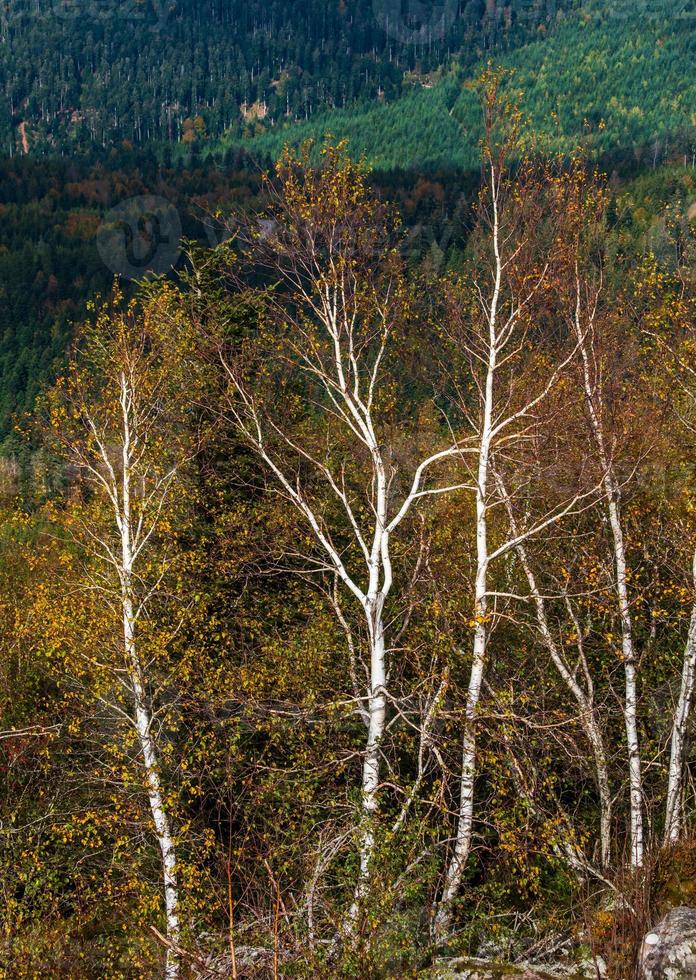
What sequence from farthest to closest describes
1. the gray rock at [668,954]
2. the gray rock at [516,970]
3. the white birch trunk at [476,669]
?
the white birch trunk at [476,669]
the gray rock at [516,970]
the gray rock at [668,954]

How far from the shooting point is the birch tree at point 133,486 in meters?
13.6

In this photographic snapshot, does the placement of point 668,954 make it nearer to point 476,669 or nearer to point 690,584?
point 476,669

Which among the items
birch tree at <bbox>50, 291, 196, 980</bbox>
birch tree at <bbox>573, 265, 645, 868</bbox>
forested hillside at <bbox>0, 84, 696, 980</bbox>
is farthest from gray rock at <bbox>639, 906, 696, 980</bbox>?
birch tree at <bbox>50, 291, 196, 980</bbox>

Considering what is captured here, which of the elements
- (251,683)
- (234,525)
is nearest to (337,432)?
(234,525)

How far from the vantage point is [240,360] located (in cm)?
1485

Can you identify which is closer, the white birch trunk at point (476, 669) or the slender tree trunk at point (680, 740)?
the white birch trunk at point (476, 669)

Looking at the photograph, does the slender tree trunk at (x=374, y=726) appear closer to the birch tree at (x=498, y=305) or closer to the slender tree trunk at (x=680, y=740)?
the birch tree at (x=498, y=305)

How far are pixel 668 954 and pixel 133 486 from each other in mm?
12759

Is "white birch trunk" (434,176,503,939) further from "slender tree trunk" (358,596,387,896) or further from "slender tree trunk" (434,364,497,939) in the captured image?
"slender tree trunk" (358,596,387,896)

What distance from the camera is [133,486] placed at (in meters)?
16.7

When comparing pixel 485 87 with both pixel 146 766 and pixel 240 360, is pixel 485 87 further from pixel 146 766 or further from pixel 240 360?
pixel 146 766

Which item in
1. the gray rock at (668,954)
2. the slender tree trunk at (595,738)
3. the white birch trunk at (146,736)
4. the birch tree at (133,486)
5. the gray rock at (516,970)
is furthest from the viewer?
the birch tree at (133,486)

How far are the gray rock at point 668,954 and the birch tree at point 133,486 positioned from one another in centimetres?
747

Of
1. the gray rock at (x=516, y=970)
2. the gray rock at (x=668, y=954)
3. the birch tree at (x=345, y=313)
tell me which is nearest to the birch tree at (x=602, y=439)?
the birch tree at (x=345, y=313)
